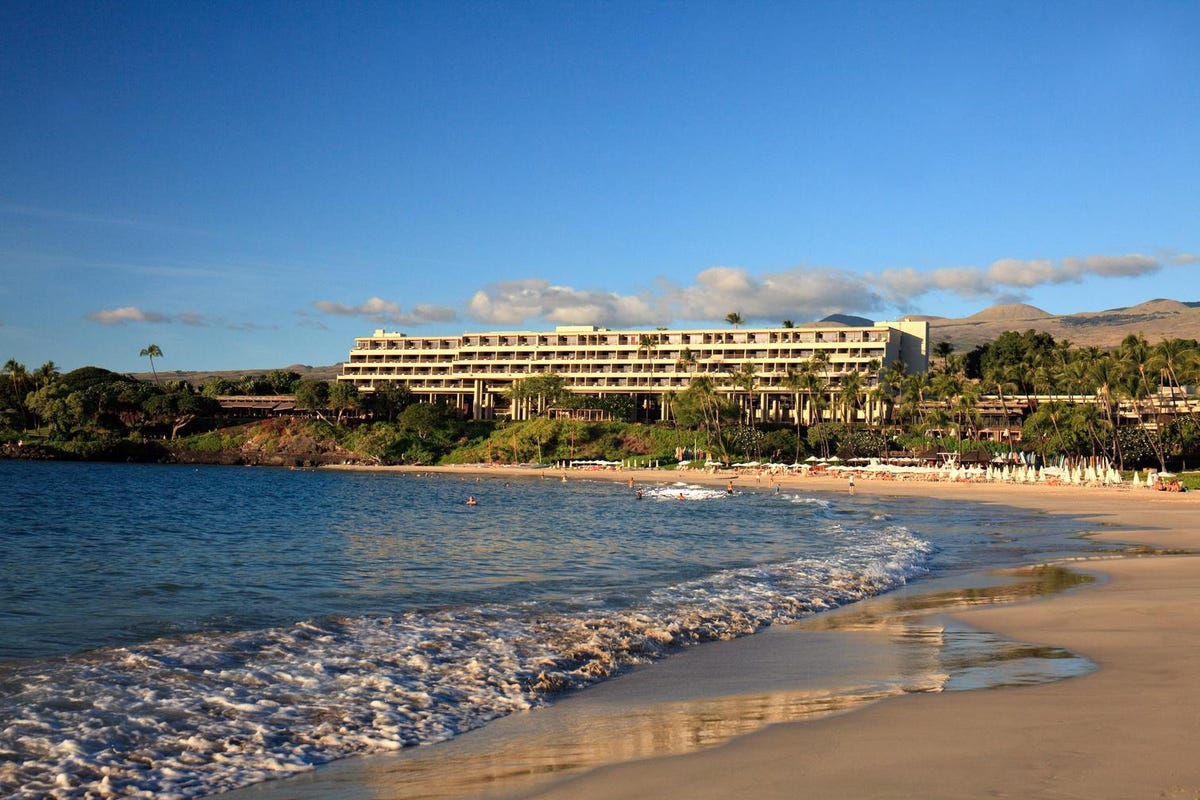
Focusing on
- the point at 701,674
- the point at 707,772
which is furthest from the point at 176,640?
the point at 707,772

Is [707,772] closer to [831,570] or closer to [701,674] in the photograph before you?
[701,674]

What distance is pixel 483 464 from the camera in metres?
119

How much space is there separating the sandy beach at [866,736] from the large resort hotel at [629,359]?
380 feet

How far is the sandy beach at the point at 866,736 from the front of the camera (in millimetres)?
7012

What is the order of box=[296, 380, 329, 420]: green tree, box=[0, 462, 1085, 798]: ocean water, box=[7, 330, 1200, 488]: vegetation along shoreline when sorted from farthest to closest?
box=[296, 380, 329, 420]: green tree
box=[7, 330, 1200, 488]: vegetation along shoreline
box=[0, 462, 1085, 798]: ocean water

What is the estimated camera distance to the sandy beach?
7.01 meters

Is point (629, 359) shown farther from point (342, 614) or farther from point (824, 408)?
point (342, 614)

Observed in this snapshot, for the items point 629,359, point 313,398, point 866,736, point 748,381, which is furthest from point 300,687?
point 629,359

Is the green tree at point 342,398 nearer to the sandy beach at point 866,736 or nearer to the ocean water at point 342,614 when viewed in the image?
the ocean water at point 342,614

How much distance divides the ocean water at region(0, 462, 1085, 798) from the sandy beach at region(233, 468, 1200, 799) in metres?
0.89

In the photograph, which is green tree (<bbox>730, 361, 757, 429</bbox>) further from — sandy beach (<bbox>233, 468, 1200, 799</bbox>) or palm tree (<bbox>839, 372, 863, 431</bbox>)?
sandy beach (<bbox>233, 468, 1200, 799</bbox>)

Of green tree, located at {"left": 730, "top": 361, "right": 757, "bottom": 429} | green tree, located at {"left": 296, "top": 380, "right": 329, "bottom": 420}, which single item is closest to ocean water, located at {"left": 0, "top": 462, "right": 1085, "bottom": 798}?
green tree, located at {"left": 730, "top": 361, "right": 757, "bottom": 429}

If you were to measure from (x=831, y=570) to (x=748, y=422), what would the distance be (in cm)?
11007

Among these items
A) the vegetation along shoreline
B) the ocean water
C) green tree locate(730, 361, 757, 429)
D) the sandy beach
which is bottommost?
the ocean water
